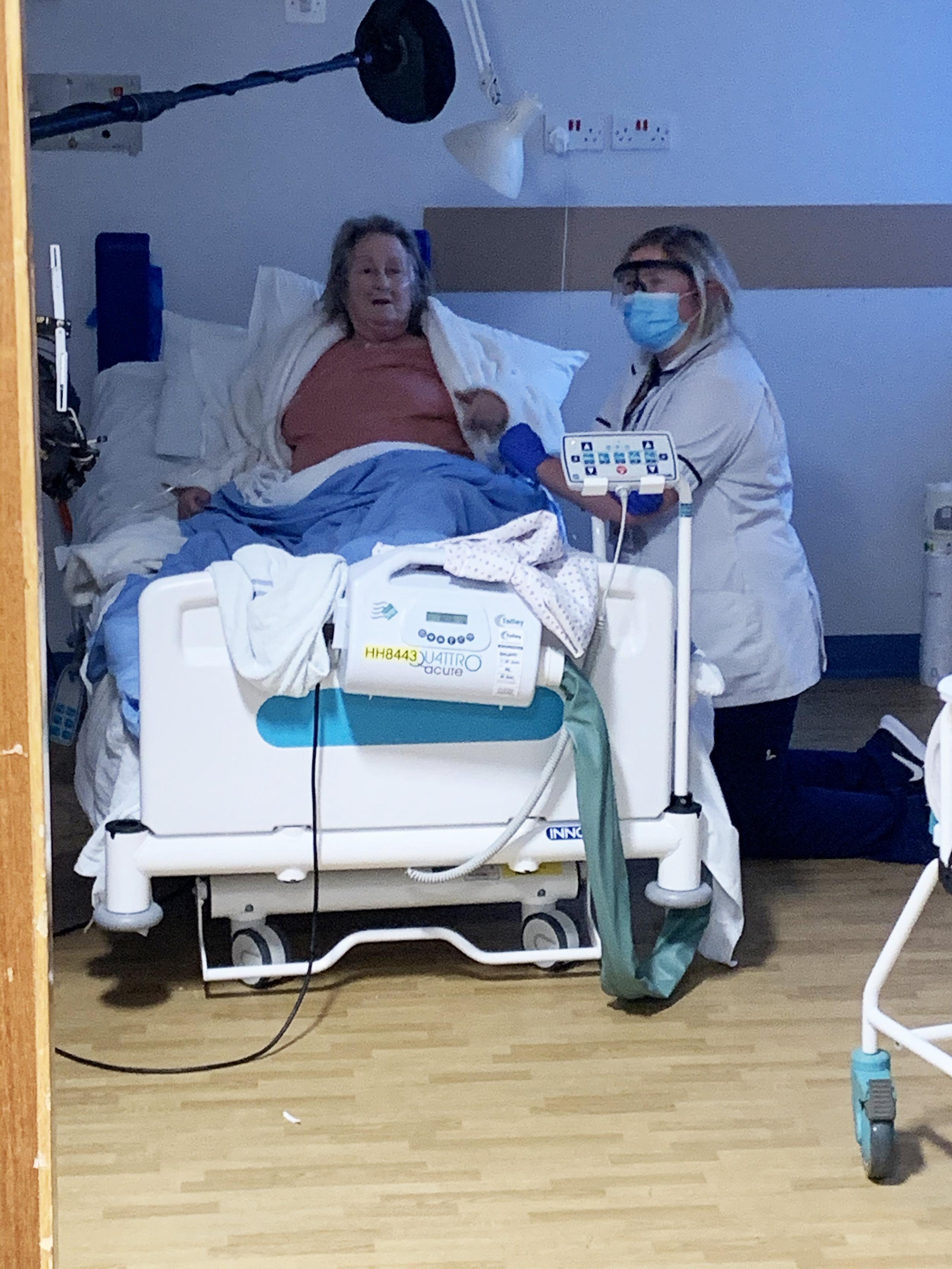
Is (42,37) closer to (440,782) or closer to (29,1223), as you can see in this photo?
(440,782)

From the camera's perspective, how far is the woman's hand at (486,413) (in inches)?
133

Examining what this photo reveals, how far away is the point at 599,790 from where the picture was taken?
2342 mm

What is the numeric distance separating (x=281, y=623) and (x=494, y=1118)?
74 cm

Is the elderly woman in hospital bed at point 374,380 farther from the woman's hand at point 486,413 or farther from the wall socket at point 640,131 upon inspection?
the wall socket at point 640,131

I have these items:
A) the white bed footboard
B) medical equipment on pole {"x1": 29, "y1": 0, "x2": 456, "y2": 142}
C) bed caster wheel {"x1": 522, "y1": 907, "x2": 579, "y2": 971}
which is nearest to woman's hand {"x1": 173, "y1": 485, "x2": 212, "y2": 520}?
medical equipment on pole {"x1": 29, "y1": 0, "x2": 456, "y2": 142}

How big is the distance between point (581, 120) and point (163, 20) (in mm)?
1067

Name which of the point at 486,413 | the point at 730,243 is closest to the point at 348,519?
the point at 486,413

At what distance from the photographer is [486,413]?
3387 millimetres

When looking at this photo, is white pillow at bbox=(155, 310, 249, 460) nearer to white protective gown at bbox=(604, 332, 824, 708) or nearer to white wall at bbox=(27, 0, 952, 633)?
white wall at bbox=(27, 0, 952, 633)

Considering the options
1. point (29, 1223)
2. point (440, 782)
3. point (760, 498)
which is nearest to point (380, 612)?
point (440, 782)

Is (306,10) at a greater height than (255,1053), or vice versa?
(306,10)

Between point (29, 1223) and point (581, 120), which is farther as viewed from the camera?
point (581, 120)

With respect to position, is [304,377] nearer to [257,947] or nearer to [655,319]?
[655,319]

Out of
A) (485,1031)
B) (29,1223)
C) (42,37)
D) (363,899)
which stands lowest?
(485,1031)
